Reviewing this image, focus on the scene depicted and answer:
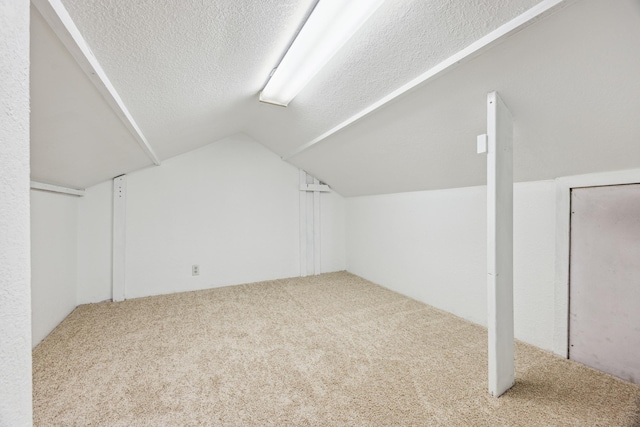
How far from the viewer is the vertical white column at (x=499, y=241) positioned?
4.23 feet

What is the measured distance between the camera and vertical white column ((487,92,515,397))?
1288 millimetres

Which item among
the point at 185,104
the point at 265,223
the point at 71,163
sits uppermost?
the point at 185,104

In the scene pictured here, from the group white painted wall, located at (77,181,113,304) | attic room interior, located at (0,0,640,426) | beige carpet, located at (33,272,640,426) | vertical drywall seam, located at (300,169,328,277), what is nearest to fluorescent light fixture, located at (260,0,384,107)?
attic room interior, located at (0,0,640,426)

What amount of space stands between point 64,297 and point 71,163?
1.23 metres

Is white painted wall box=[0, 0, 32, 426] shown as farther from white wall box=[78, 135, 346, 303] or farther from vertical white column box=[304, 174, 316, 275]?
vertical white column box=[304, 174, 316, 275]

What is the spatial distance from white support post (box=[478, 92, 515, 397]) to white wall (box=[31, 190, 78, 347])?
2.75 metres

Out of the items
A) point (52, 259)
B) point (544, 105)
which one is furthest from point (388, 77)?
point (52, 259)

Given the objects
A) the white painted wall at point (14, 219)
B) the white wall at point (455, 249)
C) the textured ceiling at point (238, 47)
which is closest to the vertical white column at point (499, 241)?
the textured ceiling at point (238, 47)

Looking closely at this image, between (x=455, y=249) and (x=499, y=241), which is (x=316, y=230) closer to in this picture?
(x=455, y=249)

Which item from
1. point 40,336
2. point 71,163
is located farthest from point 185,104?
point 40,336

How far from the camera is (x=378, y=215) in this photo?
323 centimetres

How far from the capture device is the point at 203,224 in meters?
3.09

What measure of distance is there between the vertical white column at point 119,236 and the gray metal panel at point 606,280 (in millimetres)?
3686

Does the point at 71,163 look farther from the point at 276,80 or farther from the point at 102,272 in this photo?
the point at 276,80
